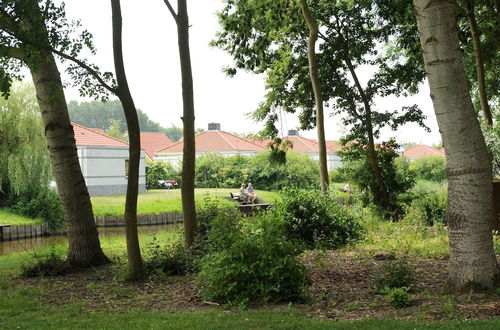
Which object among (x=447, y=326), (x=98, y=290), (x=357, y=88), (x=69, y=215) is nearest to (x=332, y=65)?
(x=357, y=88)

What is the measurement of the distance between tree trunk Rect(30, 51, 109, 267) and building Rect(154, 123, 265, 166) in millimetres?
45537

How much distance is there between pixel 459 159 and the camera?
5.83 metres

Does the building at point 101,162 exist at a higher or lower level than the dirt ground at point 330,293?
higher

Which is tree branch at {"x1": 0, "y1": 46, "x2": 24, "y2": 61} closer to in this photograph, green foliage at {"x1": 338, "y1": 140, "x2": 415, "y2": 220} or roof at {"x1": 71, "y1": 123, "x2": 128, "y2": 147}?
green foliage at {"x1": 338, "y1": 140, "x2": 415, "y2": 220}

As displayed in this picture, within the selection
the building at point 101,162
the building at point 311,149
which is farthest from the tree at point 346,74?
the building at point 311,149

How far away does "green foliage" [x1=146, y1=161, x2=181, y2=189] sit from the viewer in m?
46.7

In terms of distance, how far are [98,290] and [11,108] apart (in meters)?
A: 22.5

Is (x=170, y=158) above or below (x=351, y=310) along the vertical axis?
above

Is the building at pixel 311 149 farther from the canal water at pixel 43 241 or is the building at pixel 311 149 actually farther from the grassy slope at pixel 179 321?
the grassy slope at pixel 179 321

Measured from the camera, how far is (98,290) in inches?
303

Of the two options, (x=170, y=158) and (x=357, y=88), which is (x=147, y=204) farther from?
(x=170, y=158)

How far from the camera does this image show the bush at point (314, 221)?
11859mm

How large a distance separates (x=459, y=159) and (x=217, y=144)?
54.0 metres

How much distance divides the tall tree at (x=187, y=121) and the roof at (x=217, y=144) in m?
47.5
